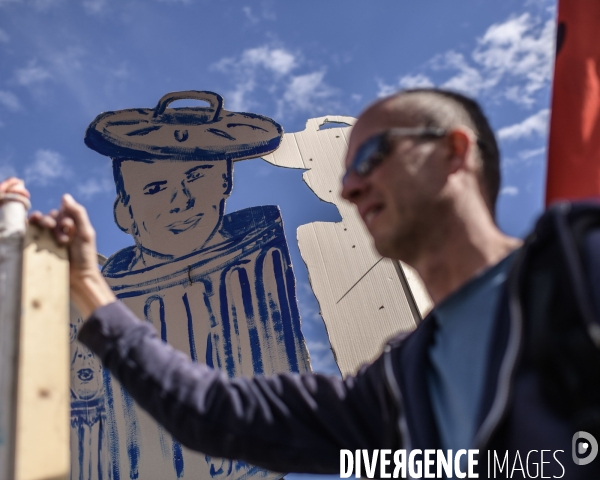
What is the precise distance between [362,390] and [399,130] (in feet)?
1.71

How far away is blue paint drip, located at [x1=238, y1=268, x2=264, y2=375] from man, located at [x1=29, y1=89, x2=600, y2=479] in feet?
3.96

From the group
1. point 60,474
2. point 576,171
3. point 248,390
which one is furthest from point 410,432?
point 576,171

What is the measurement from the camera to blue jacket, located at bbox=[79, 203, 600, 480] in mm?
780

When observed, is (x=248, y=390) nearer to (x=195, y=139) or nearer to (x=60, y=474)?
(x=60, y=474)

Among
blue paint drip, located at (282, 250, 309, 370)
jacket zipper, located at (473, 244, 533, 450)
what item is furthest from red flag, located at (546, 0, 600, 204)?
blue paint drip, located at (282, 250, 309, 370)

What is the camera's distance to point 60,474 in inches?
36.8

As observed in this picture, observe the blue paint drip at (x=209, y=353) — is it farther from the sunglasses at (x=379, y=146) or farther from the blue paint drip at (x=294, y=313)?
Result: the sunglasses at (x=379, y=146)

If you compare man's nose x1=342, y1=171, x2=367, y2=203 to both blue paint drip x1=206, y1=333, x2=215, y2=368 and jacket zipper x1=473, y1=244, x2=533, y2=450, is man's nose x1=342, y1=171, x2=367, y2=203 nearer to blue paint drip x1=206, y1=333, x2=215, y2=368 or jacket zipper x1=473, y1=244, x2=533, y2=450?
jacket zipper x1=473, y1=244, x2=533, y2=450

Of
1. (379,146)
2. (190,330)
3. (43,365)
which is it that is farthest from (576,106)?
(190,330)

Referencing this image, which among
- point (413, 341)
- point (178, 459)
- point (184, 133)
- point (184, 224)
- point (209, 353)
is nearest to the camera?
point (413, 341)

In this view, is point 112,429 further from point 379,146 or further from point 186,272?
point 379,146

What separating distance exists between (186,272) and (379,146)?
1674 mm

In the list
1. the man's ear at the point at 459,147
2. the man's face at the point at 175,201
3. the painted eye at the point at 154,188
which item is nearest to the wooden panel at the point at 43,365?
the man's ear at the point at 459,147

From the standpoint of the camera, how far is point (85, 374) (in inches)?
101
